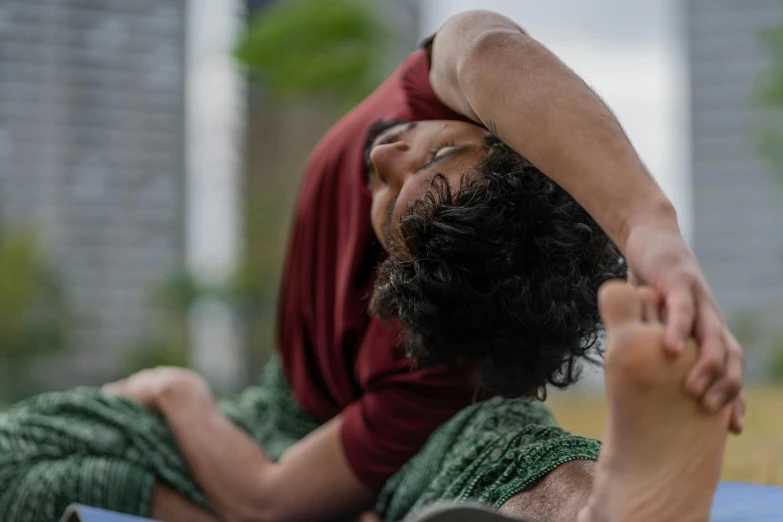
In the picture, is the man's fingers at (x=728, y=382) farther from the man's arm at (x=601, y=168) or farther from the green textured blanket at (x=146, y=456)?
the green textured blanket at (x=146, y=456)

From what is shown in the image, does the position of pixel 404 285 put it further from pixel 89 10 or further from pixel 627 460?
pixel 89 10

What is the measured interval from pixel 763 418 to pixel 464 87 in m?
2.49

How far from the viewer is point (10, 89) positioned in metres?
10.2

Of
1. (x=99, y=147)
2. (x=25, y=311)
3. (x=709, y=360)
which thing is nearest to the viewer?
(x=709, y=360)

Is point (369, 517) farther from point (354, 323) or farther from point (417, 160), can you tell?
point (417, 160)

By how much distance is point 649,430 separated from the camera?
785 mm

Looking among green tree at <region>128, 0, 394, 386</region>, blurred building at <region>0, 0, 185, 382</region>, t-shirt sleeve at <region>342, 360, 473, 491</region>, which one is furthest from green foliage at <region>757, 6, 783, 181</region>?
t-shirt sleeve at <region>342, 360, 473, 491</region>

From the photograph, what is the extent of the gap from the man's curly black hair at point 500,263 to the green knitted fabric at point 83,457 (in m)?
0.53

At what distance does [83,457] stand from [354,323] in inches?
18.2

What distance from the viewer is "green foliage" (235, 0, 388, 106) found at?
791 centimetres

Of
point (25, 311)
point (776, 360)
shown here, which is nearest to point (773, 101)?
point (776, 360)

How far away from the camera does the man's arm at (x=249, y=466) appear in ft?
4.64

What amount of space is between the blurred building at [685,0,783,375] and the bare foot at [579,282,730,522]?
1162 centimetres

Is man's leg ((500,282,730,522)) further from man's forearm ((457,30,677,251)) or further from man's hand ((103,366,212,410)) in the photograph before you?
man's hand ((103,366,212,410))
